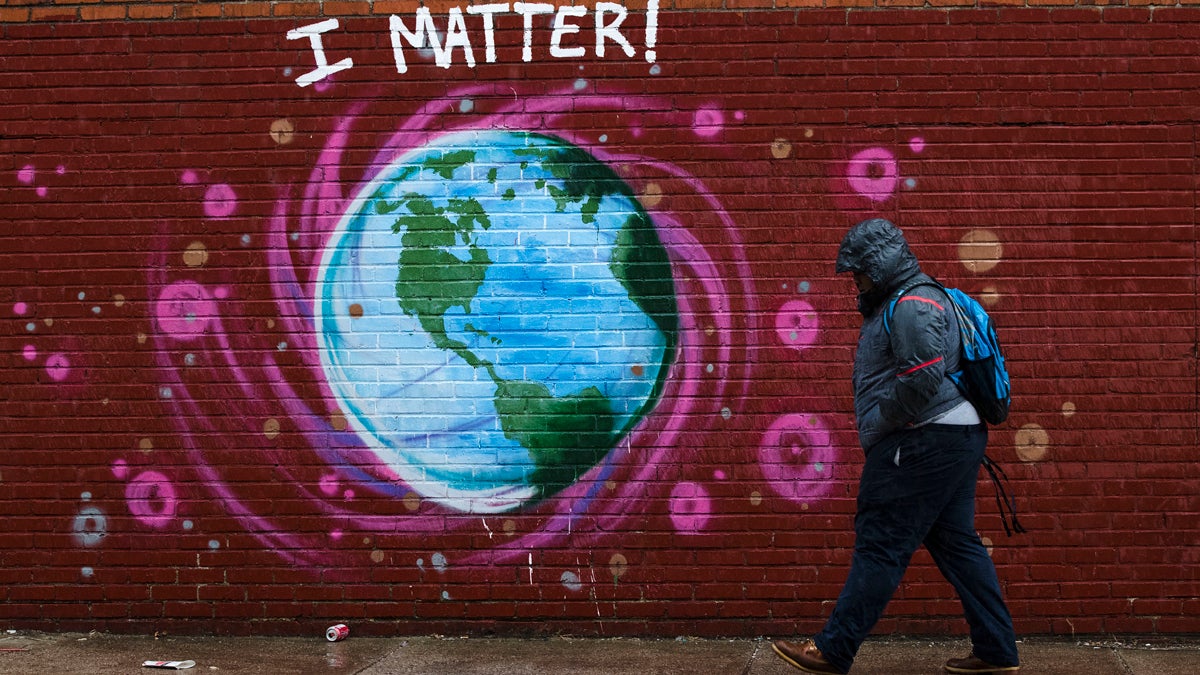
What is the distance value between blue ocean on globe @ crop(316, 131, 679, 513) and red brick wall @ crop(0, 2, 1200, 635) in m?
0.02

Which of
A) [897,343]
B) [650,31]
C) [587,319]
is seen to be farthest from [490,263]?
[897,343]

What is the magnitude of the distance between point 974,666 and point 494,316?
2491 millimetres

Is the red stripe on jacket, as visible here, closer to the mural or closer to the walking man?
the walking man

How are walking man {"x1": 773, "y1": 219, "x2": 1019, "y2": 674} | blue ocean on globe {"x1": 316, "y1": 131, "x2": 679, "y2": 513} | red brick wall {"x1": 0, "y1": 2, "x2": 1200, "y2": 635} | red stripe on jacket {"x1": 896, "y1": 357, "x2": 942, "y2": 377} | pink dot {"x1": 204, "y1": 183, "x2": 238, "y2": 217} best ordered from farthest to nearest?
pink dot {"x1": 204, "y1": 183, "x2": 238, "y2": 217} < blue ocean on globe {"x1": 316, "y1": 131, "x2": 679, "y2": 513} < red brick wall {"x1": 0, "y1": 2, "x2": 1200, "y2": 635} < walking man {"x1": 773, "y1": 219, "x2": 1019, "y2": 674} < red stripe on jacket {"x1": 896, "y1": 357, "x2": 942, "y2": 377}

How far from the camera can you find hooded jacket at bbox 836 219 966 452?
14.2ft

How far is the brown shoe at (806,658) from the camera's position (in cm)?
451

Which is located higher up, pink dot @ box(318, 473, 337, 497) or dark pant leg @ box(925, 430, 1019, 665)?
pink dot @ box(318, 473, 337, 497)

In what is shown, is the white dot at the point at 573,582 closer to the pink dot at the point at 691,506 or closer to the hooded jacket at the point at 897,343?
the pink dot at the point at 691,506

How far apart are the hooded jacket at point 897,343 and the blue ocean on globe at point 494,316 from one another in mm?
1179

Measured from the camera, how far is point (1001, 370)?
4.48 meters

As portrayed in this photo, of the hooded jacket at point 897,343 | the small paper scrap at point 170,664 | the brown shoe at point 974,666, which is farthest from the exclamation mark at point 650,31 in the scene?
the small paper scrap at point 170,664

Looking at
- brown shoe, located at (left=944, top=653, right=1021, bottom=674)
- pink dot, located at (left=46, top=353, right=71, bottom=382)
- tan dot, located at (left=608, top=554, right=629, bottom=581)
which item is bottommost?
brown shoe, located at (left=944, top=653, right=1021, bottom=674)

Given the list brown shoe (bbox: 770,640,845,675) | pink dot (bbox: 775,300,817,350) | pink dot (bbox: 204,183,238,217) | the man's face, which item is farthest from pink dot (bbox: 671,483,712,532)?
pink dot (bbox: 204,183,238,217)

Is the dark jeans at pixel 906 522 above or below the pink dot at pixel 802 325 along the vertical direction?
below
